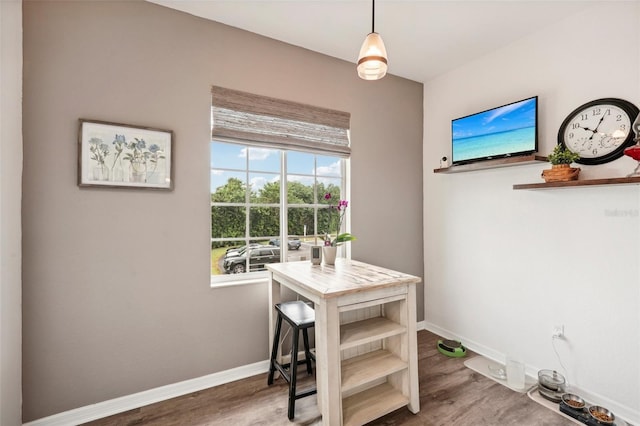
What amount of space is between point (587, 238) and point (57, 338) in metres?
3.61

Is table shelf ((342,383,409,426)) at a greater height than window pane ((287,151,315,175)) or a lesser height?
lesser

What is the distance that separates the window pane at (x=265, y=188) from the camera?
8.27 ft

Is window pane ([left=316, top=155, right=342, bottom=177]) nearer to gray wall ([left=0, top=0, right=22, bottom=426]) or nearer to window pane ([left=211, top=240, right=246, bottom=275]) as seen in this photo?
window pane ([left=211, top=240, right=246, bottom=275])

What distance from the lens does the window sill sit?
233 cm

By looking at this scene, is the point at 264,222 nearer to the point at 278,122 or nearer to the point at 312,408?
the point at 278,122

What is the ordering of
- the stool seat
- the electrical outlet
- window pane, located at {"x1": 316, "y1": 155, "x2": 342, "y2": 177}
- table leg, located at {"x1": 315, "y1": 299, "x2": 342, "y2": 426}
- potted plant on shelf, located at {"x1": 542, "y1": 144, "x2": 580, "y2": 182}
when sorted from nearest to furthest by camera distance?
table leg, located at {"x1": 315, "y1": 299, "x2": 342, "y2": 426}, the stool seat, potted plant on shelf, located at {"x1": 542, "y1": 144, "x2": 580, "y2": 182}, the electrical outlet, window pane, located at {"x1": 316, "y1": 155, "x2": 342, "y2": 177}

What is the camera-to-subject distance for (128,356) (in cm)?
199

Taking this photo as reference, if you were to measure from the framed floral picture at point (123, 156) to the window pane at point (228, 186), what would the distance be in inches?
13.5

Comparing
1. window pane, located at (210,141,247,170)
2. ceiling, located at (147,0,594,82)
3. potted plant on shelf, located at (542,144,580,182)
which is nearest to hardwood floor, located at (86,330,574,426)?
potted plant on shelf, located at (542,144,580,182)

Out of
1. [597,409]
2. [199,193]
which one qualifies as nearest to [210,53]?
[199,193]

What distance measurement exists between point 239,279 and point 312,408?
1.10m

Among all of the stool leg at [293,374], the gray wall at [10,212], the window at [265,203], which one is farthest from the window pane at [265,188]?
the gray wall at [10,212]

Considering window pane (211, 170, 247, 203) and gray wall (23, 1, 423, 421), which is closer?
gray wall (23, 1, 423, 421)

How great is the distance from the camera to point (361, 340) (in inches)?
69.0
